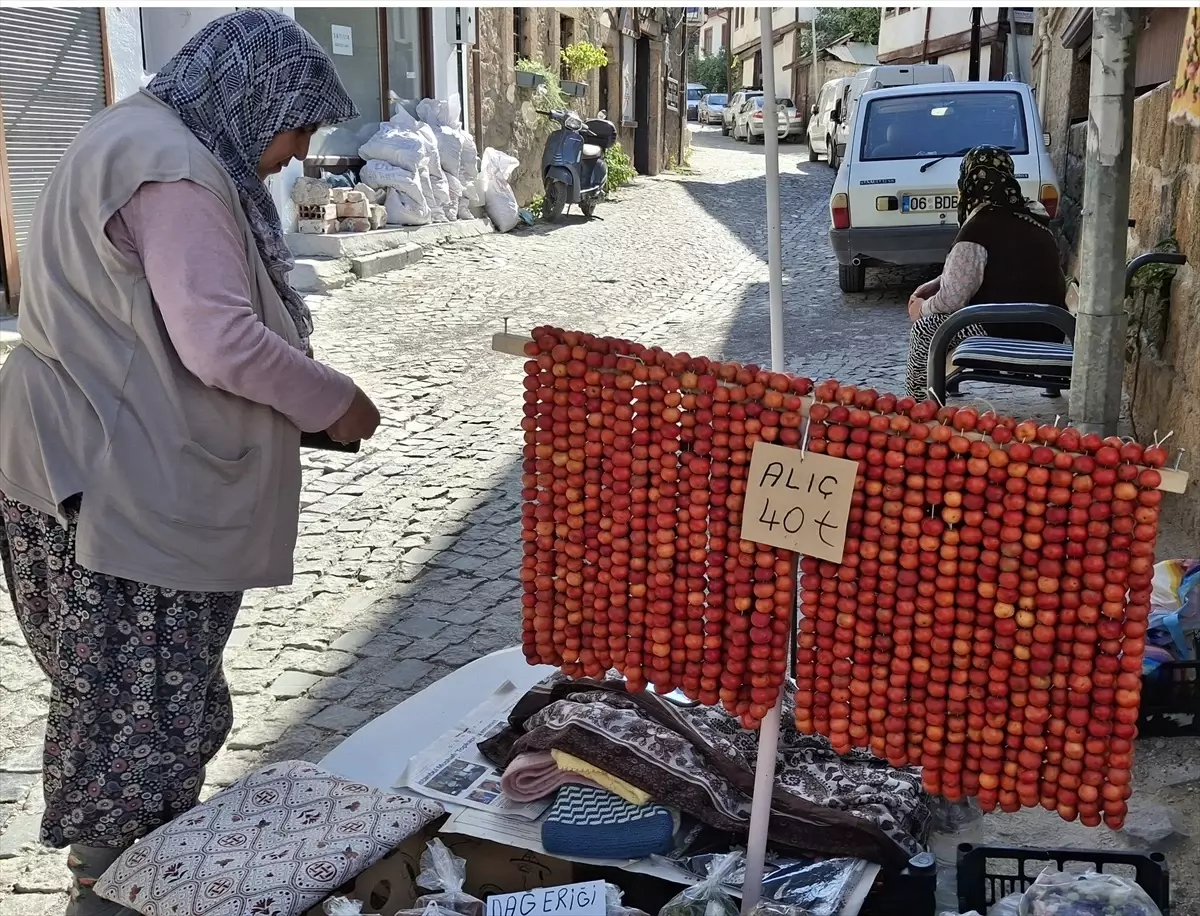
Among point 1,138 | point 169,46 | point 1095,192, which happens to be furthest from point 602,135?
point 1095,192

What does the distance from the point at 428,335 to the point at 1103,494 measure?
7.75 meters

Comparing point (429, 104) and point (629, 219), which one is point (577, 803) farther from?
point (629, 219)

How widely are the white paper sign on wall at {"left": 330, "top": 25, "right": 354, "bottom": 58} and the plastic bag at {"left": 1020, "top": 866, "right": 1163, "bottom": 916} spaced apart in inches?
489

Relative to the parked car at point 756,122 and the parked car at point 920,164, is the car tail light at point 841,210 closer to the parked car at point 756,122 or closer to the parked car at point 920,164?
the parked car at point 920,164

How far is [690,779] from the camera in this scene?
7.54 feet

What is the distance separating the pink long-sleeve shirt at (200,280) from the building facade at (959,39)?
16.5 meters

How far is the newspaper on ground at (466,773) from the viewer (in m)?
2.41

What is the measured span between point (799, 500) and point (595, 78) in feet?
66.5

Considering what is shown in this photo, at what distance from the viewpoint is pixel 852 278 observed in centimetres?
1069

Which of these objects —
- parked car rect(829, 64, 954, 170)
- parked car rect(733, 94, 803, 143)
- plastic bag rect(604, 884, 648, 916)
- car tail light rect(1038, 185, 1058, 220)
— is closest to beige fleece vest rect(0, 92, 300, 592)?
plastic bag rect(604, 884, 648, 916)

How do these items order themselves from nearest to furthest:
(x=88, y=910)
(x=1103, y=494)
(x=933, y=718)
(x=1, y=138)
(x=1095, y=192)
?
(x=1103, y=494), (x=933, y=718), (x=88, y=910), (x=1095, y=192), (x=1, y=138)

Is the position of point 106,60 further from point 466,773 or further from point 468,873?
point 468,873

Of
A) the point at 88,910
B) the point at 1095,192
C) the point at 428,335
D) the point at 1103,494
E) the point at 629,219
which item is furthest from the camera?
the point at 629,219

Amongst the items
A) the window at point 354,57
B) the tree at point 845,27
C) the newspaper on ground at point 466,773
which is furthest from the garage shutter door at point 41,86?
the tree at point 845,27
